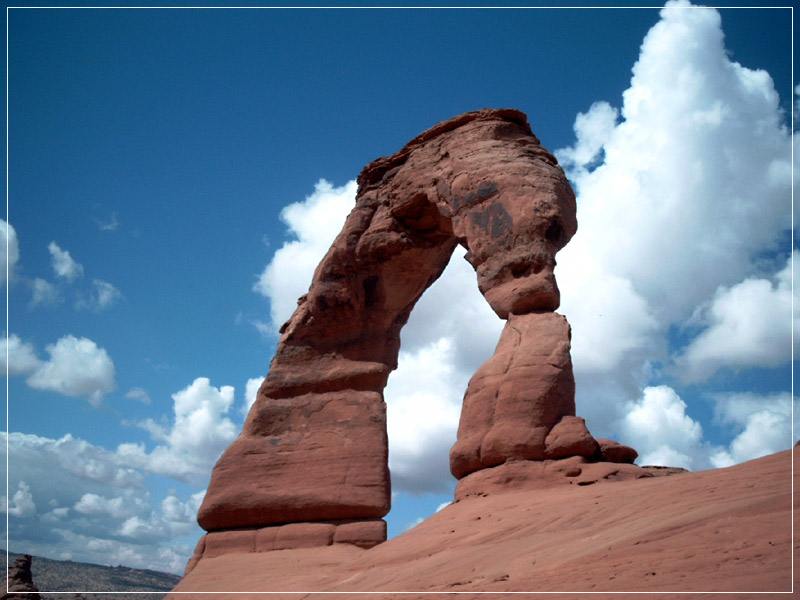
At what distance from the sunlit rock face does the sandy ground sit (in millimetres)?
1145

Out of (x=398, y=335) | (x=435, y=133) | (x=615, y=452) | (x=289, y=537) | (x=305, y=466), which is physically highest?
(x=435, y=133)

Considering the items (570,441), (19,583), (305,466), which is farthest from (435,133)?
(19,583)

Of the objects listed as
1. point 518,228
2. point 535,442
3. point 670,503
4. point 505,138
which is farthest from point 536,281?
point 670,503

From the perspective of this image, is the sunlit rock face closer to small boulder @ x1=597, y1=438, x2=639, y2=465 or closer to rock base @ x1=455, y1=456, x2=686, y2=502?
rock base @ x1=455, y1=456, x2=686, y2=502

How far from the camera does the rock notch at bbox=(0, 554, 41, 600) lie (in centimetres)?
1205

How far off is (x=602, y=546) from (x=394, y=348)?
7.73 metres

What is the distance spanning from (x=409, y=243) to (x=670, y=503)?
23.3 feet

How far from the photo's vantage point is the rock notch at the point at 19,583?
12.0 m

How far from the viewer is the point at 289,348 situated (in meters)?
12.2

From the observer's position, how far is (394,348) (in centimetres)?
1220

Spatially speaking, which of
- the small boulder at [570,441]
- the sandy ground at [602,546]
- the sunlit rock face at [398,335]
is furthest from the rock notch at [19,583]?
the small boulder at [570,441]

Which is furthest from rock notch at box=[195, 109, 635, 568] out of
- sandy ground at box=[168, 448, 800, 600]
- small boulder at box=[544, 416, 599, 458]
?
sandy ground at box=[168, 448, 800, 600]

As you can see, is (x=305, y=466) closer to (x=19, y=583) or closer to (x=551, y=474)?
(x=551, y=474)

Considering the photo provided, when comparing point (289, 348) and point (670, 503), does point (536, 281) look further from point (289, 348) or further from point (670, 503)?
point (289, 348)
